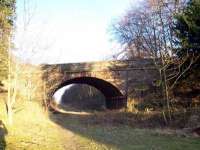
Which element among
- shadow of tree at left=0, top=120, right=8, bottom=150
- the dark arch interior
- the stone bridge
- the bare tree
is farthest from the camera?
the dark arch interior

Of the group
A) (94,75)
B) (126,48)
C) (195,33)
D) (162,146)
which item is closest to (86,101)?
(126,48)

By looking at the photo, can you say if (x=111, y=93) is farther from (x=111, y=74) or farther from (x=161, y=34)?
(x=161, y=34)

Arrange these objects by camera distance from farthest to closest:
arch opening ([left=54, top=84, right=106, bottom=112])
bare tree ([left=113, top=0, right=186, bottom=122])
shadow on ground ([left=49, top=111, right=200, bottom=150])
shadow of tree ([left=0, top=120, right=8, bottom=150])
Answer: arch opening ([left=54, top=84, right=106, bottom=112]) → bare tree ([left=113, top=0, right=186, bottom=122]) → shadow on ground ([left=49, top=111, right=200, bottom=150]) → shadow of tree ([left=0, top=120, right=8, bottom=150])

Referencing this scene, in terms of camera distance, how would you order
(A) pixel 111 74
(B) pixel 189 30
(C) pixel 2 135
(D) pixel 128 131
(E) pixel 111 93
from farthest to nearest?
(E) pixel 111 93
(A) pixel 111 74
(B) pixel 189 30
(D) pixel 128 131
(C) pixel 2 135

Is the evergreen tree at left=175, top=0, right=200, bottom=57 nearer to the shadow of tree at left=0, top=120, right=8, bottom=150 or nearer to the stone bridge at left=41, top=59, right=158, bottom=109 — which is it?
the stone bridge at left=41, top=59, right=158, bottom=109

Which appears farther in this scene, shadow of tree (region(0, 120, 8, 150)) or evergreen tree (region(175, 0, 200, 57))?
evergreen tree (region(175, 0, 200, 57))

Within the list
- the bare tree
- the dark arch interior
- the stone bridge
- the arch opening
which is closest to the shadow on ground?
the bare tree

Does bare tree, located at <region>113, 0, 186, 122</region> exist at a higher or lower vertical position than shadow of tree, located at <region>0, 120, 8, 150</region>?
higher

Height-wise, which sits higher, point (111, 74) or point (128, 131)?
point (111, 74)

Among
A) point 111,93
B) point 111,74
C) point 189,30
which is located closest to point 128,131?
point 189,30

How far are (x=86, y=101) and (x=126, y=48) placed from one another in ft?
45.3

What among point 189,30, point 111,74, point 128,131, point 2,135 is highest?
point 189,30

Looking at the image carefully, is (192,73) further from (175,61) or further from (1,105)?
(1,105)

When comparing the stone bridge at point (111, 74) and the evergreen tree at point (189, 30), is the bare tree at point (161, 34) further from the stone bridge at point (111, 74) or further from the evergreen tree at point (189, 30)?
the stone bridge at point (111, 74)
